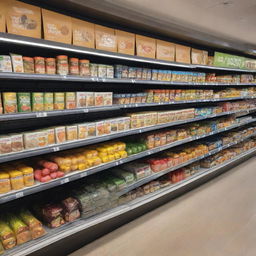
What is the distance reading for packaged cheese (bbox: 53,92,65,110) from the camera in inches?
70.6

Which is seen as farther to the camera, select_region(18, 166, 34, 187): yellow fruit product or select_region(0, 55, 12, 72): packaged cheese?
select_region(18, 166, 34, 187): yellow fruit product

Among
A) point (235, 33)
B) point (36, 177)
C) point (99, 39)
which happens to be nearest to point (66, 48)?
point (99, 39)

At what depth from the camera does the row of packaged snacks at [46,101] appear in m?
1.57

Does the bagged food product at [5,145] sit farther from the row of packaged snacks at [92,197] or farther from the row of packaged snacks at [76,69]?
the row of packaged snacks at [92,197]

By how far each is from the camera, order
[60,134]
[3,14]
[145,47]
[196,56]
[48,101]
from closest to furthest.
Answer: [3,14] → [48,101] → [60,134] → [145,47] → [196,56]

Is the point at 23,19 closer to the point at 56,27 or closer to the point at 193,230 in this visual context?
the point at 56,27

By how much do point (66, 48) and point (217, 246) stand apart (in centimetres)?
237

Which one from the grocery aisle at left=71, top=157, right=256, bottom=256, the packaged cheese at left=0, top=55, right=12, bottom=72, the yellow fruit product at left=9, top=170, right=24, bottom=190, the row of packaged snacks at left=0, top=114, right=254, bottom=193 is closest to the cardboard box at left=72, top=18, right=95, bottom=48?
the packaged cheese at left=0, top=55, right=12, bottom=72

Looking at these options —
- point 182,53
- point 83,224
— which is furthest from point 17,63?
point 182,53

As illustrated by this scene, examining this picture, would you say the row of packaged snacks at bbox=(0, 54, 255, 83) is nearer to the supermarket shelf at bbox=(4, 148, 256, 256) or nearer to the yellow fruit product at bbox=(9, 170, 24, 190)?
the yellow fruit product at bbox=(9, 170, 24, 190)

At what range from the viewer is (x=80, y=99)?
1930mm

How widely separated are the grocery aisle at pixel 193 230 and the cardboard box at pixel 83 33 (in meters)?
1.94

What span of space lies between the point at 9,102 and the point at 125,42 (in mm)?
1231

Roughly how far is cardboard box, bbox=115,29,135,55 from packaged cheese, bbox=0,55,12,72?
0.99 metres
